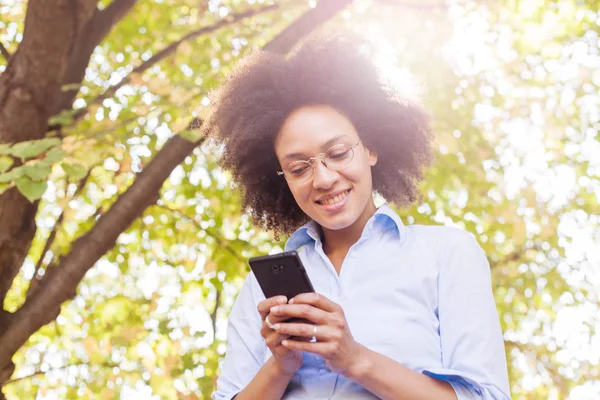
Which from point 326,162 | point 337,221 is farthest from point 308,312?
point 326,162

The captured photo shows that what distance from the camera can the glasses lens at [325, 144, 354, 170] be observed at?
6.98ft

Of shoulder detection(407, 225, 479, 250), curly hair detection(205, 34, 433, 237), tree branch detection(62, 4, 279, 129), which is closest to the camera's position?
shoulder detection(407, 225, 479, 250)

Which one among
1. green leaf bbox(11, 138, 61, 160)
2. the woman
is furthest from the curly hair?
green leaf bbox(11, 138, 61, 160)

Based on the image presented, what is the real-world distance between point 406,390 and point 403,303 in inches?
Result: 10.3

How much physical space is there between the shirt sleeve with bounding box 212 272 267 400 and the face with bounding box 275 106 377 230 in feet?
1.05

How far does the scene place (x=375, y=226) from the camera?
2.16 m

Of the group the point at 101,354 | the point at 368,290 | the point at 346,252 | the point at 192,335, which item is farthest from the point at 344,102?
the point at 101,354

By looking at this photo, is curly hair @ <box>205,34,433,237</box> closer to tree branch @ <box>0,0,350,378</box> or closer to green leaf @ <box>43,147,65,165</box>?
green leaf @ <box>43,147,65,165</box>

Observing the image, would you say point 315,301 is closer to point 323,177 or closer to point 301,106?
point 323,177

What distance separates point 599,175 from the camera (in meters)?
6.45

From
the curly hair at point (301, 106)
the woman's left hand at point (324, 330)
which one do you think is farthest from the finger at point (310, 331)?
the curly hair at point (301, 106)

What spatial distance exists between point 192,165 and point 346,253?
4402 millimetres

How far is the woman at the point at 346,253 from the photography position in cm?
179

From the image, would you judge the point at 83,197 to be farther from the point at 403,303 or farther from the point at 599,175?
the point at 403,303
